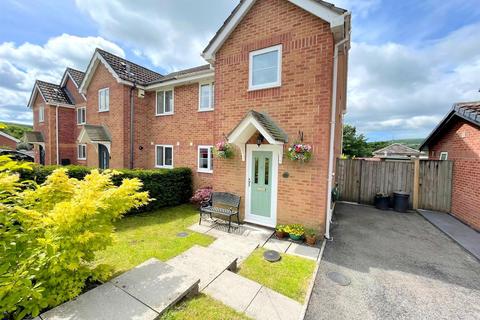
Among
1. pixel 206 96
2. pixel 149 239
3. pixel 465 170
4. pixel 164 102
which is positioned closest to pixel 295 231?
pixel 149 239

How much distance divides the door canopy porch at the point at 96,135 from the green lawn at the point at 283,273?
40.2ft

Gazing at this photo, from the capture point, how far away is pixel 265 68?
23.3 ft

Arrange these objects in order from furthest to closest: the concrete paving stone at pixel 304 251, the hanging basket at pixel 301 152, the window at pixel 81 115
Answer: the window at pixel 81 115 → the hanging basket at pixel 301 152 → the concrete paving stone at pixel 304 251

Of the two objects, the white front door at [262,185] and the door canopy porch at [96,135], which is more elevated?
the door canopy porch at [96,135]

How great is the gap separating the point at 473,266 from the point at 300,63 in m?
7.05

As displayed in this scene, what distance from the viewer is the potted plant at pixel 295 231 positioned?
6188 millimetres

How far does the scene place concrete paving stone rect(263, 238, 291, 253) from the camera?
18.9ft

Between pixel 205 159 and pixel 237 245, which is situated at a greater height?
pixel 205 159

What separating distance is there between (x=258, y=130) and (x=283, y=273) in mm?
4109

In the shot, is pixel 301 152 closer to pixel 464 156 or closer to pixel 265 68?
pixel 265 68

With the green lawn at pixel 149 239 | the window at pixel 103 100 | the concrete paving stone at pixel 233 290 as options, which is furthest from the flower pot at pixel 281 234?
the window at pixel 103 100

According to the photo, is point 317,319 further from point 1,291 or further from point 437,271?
point 1,291

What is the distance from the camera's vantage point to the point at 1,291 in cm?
231

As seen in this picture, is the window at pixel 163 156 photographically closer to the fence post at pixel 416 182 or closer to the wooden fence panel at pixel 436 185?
the fence post at pixel 416 182
